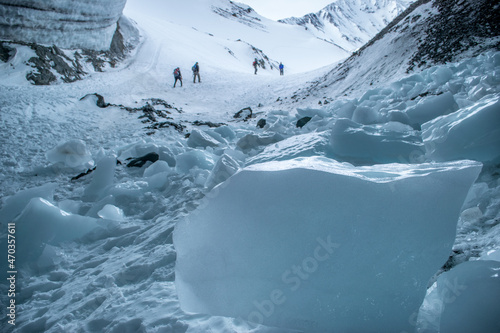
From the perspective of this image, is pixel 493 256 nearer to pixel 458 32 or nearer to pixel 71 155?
pixel 71 155

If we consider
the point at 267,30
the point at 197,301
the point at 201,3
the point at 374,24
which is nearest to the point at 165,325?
the point at 197,301

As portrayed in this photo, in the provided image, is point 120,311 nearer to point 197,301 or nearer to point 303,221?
point 197,301

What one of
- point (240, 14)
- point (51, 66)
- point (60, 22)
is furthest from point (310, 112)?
point (240, 14)

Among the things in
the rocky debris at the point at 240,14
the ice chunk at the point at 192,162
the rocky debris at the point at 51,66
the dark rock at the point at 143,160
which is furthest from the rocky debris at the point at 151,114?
the rocky debris at the point at 240,14

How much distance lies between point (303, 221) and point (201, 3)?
6530 cm

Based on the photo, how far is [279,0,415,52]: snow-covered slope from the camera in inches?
3400

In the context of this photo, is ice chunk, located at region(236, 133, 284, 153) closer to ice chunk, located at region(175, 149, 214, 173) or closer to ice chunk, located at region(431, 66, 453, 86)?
ice chunk, located at region(175, 149, 214, 173)

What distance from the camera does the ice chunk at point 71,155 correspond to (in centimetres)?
325

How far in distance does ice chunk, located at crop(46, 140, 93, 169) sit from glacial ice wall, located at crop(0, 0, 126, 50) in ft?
27.4

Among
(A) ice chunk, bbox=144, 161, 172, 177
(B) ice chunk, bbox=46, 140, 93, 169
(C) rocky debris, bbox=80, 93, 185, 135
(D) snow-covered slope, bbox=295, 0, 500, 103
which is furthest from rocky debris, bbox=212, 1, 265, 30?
(A) ice chunk, bbox=144, 161, 172, 177

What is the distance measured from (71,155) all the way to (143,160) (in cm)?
81

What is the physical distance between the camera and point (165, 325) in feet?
3.67

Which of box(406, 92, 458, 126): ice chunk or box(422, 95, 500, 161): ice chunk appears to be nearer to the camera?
box(422, 95, 500, 161): ice chunk

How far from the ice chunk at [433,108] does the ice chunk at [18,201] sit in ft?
10.7
